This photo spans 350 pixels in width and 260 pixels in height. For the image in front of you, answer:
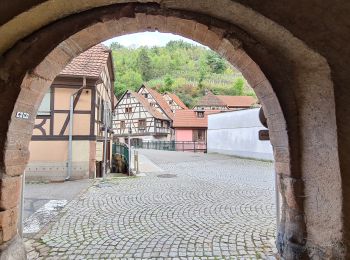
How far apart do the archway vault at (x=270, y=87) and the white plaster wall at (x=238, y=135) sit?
42.6 feet

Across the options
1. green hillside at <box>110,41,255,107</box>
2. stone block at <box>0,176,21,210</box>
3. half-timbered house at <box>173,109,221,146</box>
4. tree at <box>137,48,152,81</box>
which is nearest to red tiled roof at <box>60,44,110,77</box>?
stone block at <box>0,176,21,210</box>

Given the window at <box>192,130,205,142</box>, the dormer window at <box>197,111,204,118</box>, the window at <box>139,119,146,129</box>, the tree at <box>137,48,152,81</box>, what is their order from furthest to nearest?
the tree at <box>137,48,152,81</box> → the dormer window at <box>197,111,204,118</box> → the window at <box>139,119,146,129</box> → the window at <box>192,130,205,142</box>

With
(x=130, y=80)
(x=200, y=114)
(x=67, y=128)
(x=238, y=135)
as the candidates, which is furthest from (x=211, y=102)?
(x=130, y=80)

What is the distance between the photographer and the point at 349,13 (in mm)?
2182

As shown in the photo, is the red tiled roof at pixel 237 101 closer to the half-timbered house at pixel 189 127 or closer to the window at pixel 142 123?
the half-timbered house at pixel 189 127

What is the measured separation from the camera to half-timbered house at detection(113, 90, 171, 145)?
33531 millimetres

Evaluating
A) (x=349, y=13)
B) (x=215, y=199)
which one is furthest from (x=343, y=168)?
(x=215, y=199)

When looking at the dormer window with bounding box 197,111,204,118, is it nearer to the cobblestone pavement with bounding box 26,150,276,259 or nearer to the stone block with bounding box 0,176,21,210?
the cobblestone pavement with bounding box 26,150,276,259

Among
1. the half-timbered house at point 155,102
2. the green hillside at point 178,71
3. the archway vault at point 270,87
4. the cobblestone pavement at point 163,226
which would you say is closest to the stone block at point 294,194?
the archway vault at point 270,87

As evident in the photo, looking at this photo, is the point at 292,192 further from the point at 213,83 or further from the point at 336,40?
the point at 213,83

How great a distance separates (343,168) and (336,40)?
1046 mm

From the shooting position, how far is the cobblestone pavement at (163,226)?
3.52m

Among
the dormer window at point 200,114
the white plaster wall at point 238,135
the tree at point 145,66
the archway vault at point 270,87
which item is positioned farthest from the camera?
the tree at point 145,66

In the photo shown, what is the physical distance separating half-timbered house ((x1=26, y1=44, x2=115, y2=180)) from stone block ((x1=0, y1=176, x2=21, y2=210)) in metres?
7.15
